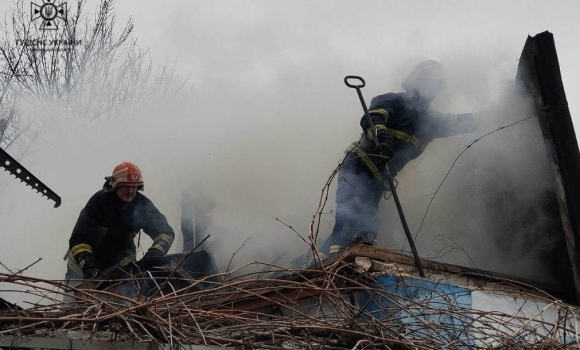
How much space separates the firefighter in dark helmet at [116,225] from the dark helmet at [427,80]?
8.60 ft

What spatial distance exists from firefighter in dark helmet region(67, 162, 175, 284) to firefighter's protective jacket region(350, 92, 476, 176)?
1897mm

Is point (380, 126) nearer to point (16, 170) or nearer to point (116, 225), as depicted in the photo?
point (116, 225)

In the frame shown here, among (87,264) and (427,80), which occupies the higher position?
(427,80)

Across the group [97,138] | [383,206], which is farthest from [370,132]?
[97,138]

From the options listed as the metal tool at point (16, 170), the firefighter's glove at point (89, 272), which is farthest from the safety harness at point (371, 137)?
the metal tool at point (16, 170)

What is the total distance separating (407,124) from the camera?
20.8ft

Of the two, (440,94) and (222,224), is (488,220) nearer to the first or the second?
(440,94)

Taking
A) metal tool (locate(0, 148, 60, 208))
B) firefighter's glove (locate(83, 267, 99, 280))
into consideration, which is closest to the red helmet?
metal tool (locate(0, 148, 60, 208))

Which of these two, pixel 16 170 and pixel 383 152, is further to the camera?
pixel 383 152

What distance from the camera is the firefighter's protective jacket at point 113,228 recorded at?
5.98 metres

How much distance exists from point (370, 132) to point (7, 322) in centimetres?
367

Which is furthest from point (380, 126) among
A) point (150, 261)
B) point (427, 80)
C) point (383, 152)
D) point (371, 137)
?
point (150, 261)

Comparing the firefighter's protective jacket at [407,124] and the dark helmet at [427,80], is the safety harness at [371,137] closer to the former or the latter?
the firefighter's protective jacket at [407,124]

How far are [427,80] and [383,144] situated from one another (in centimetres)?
122
